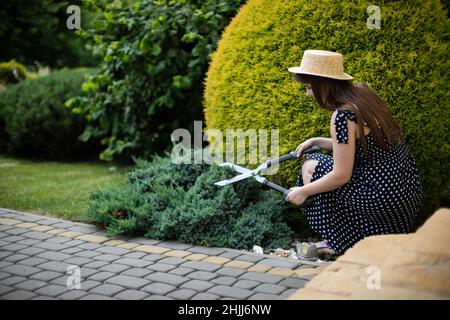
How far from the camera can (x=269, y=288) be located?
3.24 m

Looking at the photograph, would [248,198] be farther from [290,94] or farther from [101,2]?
[101,2]

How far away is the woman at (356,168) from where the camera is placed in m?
3.48

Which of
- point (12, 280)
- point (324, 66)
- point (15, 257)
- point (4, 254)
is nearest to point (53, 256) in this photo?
point (15, 257)

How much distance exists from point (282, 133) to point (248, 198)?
0.64 metres

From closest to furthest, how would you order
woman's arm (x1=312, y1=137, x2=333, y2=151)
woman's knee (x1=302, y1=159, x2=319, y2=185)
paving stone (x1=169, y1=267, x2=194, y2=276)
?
paving stone (x1=169, y1=267, x2=194, y2=276), woman's knee (x1=302, y1=159, x2=319, y2=185), woman's arm (x1=312, y1=137, x2=333, y2=151)

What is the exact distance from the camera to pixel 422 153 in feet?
13.7

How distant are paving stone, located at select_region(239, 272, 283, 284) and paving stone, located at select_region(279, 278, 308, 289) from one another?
0.05m

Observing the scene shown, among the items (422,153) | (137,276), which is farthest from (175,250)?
(422,153)

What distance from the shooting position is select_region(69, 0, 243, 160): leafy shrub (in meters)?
6.19

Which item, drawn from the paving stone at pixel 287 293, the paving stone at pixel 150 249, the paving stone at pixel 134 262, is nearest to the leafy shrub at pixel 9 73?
the paving stone at pixel 150 249

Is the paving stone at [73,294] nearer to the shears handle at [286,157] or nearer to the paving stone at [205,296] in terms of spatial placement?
the paving stone at [205,296]

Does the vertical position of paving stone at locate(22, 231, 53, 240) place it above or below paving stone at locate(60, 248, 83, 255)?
above

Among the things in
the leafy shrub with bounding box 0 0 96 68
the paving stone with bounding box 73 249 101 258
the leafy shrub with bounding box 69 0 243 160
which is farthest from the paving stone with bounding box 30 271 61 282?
the leafy shrub with bounding box 0 0 96 68

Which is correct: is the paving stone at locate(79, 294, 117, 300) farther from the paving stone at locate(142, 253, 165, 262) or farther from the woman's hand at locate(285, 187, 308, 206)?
the woman's hand at locate(285, 187, 308, 206)
